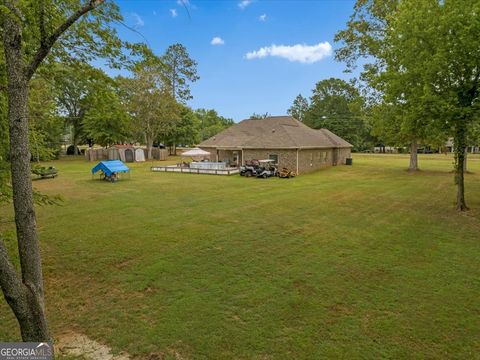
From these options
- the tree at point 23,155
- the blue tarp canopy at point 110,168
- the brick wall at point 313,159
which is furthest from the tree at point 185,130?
the tree at point 23,155

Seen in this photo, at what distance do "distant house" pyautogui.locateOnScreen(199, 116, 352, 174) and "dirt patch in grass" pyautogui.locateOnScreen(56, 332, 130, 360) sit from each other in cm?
2255

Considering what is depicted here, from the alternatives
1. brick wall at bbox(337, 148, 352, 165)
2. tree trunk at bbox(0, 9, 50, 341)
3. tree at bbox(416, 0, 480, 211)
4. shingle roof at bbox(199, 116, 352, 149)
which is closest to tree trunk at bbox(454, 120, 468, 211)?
tree at bbox(416, 0, 480, 211)

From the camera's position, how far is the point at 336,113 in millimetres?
61875

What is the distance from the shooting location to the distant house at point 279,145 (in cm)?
Answer: 2631

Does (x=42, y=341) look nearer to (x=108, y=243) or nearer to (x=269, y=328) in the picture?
(x=269, y=328)

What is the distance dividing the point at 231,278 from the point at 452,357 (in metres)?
3.87

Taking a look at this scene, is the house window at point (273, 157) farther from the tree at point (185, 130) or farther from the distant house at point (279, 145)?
the tree at point (185, 130)

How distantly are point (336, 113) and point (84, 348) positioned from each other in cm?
6336

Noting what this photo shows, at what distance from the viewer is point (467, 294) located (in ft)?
19.2

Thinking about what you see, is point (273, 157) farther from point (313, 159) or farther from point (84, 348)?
point (84, 348)

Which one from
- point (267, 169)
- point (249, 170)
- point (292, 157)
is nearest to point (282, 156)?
point (292, 157)

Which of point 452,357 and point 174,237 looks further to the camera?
point 174,237

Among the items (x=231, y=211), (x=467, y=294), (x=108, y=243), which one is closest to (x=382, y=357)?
(x=467, y=294)

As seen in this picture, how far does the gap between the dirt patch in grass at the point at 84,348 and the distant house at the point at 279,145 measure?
888 inches
